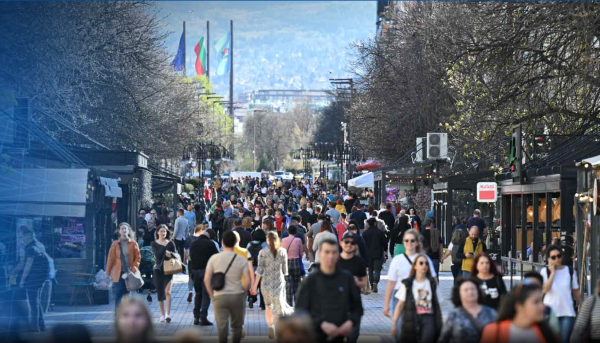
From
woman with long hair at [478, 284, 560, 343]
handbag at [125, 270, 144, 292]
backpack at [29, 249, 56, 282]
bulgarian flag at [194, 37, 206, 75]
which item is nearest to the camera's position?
woman with long hair at [478, 284, 560, 343]

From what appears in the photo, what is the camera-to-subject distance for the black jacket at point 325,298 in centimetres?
985

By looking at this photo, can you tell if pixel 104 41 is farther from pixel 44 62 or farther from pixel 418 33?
pixel 418 33

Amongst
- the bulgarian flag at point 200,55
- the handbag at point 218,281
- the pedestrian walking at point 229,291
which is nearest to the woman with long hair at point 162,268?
the pedestrian walking at point 229,291

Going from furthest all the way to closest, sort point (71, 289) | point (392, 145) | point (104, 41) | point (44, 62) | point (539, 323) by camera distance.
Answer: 1. point (392, 145)
2. point (104, 41)
3. point (44, 62)
4. point (71, 289)
5. point (539, 323)

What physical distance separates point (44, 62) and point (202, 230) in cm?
1215

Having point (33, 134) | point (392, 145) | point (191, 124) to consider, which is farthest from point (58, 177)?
point (191, 124)

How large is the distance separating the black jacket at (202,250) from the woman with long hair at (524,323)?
28.4 ft

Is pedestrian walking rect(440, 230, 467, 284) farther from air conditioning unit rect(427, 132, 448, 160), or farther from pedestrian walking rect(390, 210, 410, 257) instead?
air conditioning unit rect(427, 132, 448, 160)

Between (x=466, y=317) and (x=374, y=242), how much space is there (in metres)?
12.4

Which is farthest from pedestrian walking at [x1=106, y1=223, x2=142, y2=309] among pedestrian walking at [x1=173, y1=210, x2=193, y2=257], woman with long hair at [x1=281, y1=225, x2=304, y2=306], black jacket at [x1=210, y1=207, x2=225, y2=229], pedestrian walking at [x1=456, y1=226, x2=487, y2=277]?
black jacket at [x1=210, y1=207, x2=225, y2=229]

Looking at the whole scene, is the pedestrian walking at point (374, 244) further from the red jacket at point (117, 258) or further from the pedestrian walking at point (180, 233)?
the red jacket at point (117, 258)

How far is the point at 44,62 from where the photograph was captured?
28.6 metres

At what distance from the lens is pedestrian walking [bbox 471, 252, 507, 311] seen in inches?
438

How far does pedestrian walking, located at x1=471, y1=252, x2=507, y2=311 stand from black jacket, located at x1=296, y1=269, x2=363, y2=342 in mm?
1859
